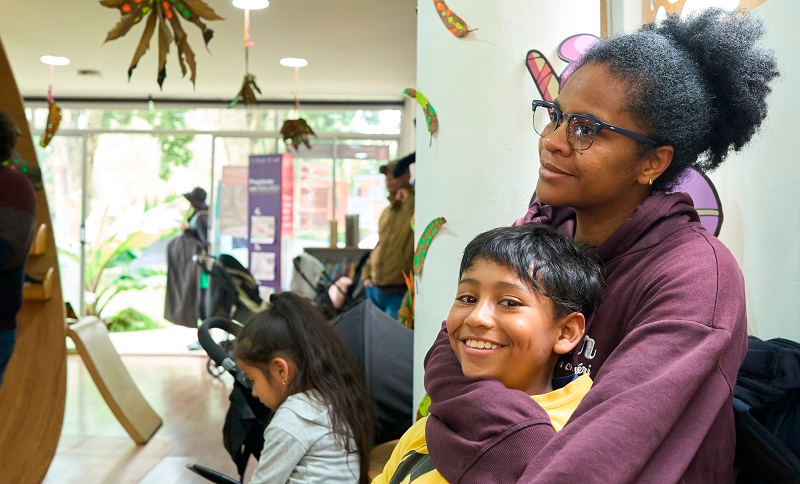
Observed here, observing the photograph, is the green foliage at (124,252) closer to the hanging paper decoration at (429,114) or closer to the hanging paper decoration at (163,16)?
the hanging paper decoration at (163,16)

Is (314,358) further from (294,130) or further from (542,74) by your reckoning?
(294,130)

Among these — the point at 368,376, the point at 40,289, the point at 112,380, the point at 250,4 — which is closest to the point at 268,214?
the point at 250,4

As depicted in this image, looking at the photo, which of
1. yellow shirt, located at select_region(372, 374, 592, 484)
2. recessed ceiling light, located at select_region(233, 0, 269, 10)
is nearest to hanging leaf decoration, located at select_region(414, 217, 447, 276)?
yellow shirt, located at select_region(372, 374, 592, 484)

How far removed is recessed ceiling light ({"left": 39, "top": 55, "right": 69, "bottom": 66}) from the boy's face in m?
8.85

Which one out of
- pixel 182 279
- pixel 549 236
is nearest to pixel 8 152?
pixel 549 236

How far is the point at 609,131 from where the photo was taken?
4.43 feet

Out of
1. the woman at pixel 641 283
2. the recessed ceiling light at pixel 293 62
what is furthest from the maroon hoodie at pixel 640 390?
the recessed ceiling light at pixel 293 62

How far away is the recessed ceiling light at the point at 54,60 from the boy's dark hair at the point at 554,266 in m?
8.85

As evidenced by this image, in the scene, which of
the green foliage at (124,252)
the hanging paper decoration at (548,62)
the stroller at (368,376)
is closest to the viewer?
the hanging paper decoration at (548,62)

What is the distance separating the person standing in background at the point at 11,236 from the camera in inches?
130

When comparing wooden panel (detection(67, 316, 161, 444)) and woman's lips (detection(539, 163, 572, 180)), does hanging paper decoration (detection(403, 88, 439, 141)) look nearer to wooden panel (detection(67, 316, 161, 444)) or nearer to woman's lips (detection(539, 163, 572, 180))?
woman's lips (detection(539, 163, 572, 180))

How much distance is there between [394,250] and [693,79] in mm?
4024

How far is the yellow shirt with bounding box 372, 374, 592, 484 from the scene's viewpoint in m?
1.28

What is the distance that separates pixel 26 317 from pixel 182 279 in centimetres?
569
